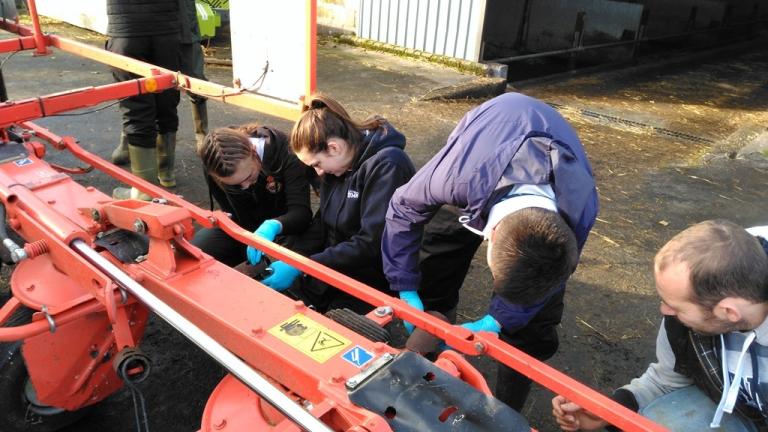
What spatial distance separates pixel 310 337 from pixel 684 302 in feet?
3.10

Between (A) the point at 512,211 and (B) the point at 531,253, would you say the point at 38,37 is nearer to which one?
(A) the point at 512,211

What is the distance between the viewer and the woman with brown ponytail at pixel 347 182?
2328 mm

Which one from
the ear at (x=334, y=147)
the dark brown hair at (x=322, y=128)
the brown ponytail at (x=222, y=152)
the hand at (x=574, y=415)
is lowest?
the hand at (x=574, y=415)

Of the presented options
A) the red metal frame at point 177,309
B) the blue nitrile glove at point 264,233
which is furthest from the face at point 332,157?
the red metal frame at point 177,309

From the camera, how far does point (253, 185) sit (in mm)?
2756

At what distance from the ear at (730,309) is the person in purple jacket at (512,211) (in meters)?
0.36

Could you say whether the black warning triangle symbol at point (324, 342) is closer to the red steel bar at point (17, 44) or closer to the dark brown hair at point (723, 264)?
the dark brown hair at point (723, 264)

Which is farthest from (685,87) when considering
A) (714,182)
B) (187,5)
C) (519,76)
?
(187,5)

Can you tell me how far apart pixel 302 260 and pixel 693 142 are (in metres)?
5.98

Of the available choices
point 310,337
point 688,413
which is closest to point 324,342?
point 310,337

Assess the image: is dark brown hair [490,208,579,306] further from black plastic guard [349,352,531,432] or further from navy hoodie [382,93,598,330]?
black plastic guard [349,352,531,432]

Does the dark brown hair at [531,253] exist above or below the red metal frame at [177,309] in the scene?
above

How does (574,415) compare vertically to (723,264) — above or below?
below

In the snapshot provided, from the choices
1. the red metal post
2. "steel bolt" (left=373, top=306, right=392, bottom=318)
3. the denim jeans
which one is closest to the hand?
the denim jeans
